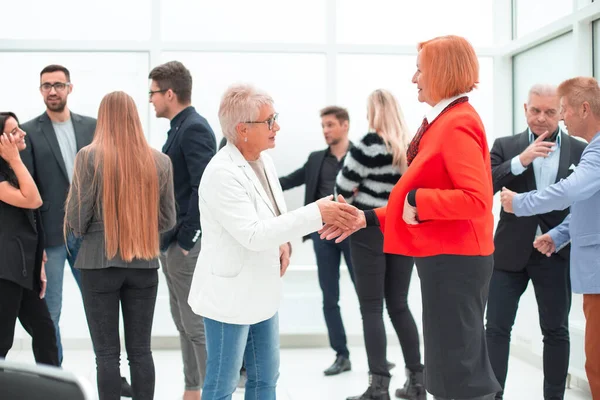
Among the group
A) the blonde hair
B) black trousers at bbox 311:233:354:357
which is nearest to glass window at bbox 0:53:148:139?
black trousers at bbox 311:233:354:357

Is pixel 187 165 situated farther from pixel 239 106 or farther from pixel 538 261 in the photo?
pixel 538 261

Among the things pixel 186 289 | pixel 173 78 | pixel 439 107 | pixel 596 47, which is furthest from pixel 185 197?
pixel 596 47

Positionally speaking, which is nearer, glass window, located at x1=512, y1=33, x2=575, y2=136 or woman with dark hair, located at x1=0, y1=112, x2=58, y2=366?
woman with dark hair, located at x1=0, y1=112, x2=58, y2=366

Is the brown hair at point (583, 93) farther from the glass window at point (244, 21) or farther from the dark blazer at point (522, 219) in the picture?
the glass window at point (244, 21)

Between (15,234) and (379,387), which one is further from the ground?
(15,234)

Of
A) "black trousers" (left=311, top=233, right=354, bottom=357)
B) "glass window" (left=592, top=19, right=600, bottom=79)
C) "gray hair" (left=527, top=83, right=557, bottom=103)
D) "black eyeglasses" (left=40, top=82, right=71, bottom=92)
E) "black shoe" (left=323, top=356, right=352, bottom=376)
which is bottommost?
"black shoe" (left=323, top=356, right=352, bottom=376)

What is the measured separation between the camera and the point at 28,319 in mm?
3574

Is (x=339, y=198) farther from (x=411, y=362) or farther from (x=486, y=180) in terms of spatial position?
(x=411, y=362)

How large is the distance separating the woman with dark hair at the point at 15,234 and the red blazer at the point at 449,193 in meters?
1.81

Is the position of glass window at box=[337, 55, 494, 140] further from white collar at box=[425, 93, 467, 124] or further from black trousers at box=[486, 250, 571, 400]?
white collar at box=[425, 93, 467, 124]

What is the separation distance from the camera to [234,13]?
5.75 m

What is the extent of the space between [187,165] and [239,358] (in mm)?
1393

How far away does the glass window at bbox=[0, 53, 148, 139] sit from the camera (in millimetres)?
5562

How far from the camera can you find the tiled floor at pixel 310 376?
14.0ft
